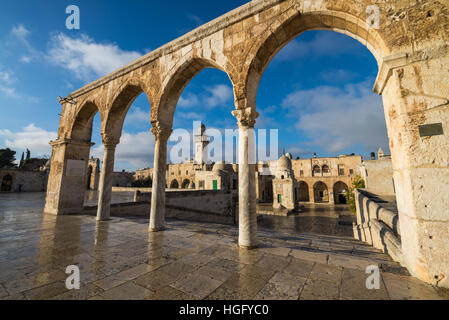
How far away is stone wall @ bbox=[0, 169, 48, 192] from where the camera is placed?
2194 centimetres

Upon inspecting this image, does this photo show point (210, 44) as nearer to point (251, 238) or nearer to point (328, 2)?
point (328, 2)

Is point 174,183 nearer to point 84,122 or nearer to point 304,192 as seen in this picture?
point 304,192

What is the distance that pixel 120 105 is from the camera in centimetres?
687

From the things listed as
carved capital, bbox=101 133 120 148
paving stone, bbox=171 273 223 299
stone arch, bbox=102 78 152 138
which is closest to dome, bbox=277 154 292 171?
stone arch, bbox=102 78 152 138

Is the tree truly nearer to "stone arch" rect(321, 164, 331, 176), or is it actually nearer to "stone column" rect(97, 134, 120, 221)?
"stone column" rect(97, 134, 120, 221)

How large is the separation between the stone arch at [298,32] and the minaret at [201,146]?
1499 inches

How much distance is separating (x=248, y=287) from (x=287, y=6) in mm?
A: 4946

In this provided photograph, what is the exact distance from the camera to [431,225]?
230 centimetres

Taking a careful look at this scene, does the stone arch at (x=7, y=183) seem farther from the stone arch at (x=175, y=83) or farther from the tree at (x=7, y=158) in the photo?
the stone arch at (x=175, y=83)

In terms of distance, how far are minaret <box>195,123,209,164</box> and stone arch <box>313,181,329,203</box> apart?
22.7 m

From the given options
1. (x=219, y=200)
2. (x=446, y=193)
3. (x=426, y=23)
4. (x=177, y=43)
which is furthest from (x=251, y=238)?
(x=219, y=200)

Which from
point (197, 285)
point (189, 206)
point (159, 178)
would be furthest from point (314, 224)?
point (197, 285)

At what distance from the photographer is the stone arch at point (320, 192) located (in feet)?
107

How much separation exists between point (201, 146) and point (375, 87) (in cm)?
4089
